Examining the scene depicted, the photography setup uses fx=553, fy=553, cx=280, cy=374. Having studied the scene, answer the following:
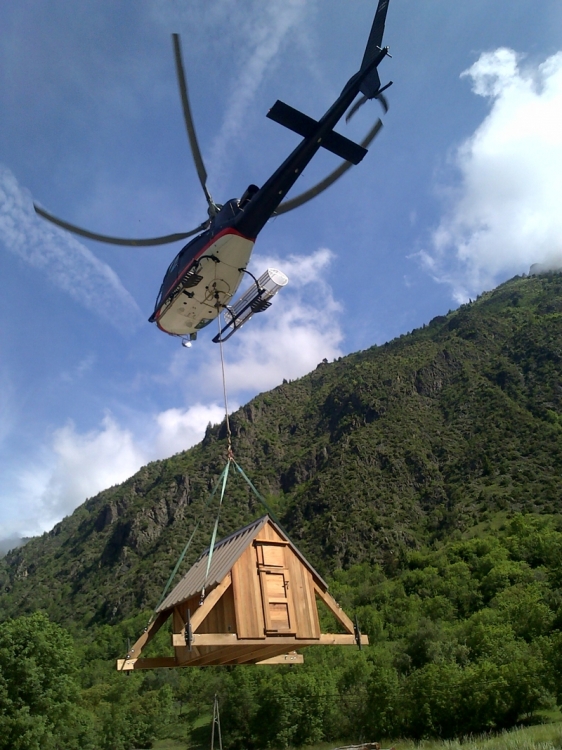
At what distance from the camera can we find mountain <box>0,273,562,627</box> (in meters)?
111

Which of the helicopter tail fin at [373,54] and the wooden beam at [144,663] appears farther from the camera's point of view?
the helicopter tail fin at [373,54]

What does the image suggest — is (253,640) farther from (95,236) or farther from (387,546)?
(387,546)

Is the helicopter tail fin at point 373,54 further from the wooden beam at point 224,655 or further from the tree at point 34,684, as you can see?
the tree at point 34,684

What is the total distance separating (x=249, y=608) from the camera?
30.2ft

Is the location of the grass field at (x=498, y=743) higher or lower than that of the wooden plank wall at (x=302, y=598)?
lower

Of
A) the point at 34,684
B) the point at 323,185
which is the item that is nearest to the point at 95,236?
the point at 323,185

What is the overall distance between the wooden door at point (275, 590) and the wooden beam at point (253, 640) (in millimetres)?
125

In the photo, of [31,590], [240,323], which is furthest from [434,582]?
[31,590]

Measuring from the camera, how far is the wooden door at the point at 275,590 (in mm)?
9367

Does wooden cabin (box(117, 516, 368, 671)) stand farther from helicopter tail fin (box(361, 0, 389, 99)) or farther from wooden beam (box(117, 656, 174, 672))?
helicopter tail fin (box(361, 0, 389, 99))

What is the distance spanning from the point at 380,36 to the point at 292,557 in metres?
12.9

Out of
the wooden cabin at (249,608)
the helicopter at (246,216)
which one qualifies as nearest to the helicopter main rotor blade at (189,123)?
the helicopter at (246,216)

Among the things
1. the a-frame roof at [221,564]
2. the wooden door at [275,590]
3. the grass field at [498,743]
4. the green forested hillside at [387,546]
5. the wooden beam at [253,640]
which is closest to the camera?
the wooden beam at [253,640]

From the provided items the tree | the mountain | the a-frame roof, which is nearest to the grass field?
the a-frame roof
